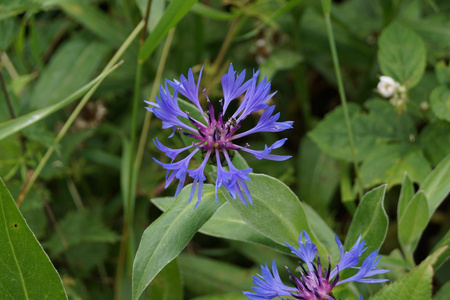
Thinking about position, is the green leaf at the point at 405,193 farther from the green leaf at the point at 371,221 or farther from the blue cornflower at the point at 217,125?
the blue cornflower at the point at 217,125

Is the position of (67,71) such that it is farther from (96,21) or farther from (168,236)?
(168,236)

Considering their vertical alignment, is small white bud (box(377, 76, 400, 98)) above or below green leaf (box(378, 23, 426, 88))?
below

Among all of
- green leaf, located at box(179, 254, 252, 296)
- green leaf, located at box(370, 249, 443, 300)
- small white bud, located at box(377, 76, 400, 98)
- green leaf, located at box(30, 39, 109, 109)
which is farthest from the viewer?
green leaf, located at box(30, 39, 109, 109)

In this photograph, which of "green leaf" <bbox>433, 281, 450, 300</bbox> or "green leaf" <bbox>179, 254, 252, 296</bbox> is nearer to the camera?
"green leaf" <bbox>433, 281, 450, 300</bbox>

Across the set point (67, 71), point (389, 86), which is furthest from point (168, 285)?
point (67, 71)

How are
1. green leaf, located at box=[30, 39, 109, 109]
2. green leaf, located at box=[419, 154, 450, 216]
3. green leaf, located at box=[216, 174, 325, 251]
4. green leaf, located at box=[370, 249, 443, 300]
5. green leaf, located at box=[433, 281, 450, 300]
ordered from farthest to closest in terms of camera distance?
green leaf, located at box=[30, 39, 109, 109] < green leaf, located at box=[433, 281, 450, 300] < green leaf, located at box=[419, 154, 450, 216] < green leaf, located at box=[216, 174, 325, 251] < green leaf, located at box=[370, 249, 443, 300]

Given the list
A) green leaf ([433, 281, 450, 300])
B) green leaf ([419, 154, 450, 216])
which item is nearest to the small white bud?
green leaf ([419, 154, 450, 216])

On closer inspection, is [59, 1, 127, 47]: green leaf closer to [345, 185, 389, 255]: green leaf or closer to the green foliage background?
the green foliage background

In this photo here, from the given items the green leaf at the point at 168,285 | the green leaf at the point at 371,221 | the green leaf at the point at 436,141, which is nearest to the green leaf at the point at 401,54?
the green leaf at the point at 436,141
